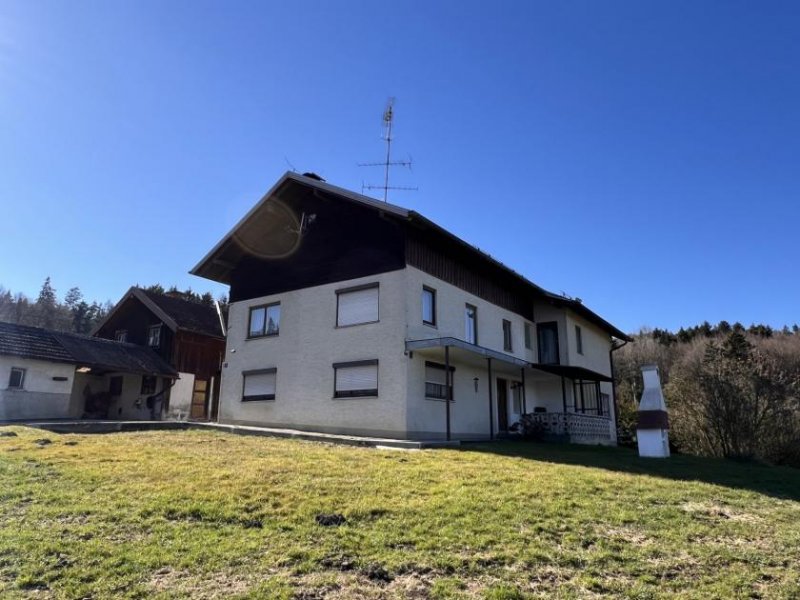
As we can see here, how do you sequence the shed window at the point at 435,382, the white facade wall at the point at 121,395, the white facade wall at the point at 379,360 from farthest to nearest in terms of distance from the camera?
the white facade wall at the point at 121,395
the shed window at the point at 435,382
the white facade wall at the point at 379,360

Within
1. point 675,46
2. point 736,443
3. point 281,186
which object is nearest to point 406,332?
point 281,186

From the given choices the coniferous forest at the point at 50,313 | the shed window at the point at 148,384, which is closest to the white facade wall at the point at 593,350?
the shed window at the point at 148,384

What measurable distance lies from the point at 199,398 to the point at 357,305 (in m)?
14.7

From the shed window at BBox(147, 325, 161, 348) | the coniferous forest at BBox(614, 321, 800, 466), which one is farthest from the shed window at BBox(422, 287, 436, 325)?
the shed window at BBox(147, 325, 161, 348)

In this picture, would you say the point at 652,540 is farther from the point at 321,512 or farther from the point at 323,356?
the point at 323,356

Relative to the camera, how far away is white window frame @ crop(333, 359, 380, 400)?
673 inches

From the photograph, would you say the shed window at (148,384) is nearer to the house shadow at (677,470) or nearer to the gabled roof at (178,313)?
the gabled roof at (178,313)

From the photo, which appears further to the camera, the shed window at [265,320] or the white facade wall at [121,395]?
the white facade wall at [121,395]

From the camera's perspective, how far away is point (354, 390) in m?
17.5

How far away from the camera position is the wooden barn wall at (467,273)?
1800 cm

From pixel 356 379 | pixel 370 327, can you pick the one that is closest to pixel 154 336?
pixel 356 379

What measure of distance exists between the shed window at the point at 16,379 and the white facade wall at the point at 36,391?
0.33 ft

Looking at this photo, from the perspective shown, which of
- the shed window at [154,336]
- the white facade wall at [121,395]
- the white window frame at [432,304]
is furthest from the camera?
the shed window at [154,336]

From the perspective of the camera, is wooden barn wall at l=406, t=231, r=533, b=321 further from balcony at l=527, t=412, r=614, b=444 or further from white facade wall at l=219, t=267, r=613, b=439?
balcony at l=527, t=412, r=614, b=444
